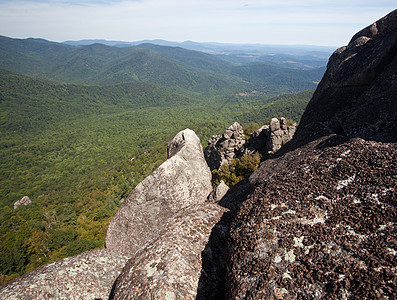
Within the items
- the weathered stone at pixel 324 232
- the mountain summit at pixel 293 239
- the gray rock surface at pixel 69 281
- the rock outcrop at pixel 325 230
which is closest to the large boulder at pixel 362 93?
the mountain summit at pixel 293 239

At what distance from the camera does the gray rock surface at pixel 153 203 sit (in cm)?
1066

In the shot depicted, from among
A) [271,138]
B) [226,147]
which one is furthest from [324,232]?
[226,147]

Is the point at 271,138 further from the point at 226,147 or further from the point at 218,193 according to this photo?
the point at 218,193

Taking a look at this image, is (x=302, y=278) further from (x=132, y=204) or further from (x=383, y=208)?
(x=132, y=204)

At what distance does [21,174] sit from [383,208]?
173917 mm

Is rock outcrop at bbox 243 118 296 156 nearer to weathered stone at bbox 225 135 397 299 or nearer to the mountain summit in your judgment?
the mountain summit

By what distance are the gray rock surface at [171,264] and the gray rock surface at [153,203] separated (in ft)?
11.8

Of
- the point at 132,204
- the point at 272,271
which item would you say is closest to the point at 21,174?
the point at 132,204

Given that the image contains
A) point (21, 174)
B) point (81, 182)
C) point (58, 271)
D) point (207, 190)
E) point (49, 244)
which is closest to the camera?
point (58, 271)

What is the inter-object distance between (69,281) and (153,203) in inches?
180

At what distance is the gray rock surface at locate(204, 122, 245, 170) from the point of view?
36.7 metres

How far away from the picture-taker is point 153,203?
10953 millimetres

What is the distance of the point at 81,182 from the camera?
358 feet

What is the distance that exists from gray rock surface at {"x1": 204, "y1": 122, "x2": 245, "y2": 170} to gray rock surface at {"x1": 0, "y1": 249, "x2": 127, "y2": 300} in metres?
29.0
